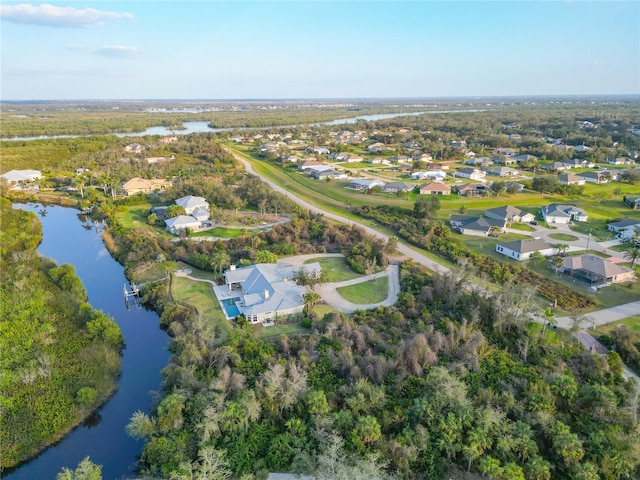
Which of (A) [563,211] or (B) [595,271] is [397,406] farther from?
(A) [563,211]

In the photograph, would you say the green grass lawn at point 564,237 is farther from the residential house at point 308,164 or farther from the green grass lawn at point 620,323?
the residential house at point 308,164

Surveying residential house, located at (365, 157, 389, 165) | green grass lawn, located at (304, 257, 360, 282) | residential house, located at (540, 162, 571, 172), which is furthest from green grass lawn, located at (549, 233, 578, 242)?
residential house, located at (365, 157, 389, 165)

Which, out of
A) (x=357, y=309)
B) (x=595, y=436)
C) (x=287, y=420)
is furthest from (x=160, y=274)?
(x=595, y=436)

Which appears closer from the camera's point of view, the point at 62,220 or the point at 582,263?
the point at 582,263

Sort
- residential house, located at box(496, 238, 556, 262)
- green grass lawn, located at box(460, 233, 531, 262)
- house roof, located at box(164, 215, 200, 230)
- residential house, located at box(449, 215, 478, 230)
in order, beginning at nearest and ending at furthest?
residential house, located at box(496, 238, 556, 262), green grass lawn, located at box(460, 233, 531, 262), house roof, located at box(164, 215, 200, 230), residential house, located at box(449, 215, 478, 230)

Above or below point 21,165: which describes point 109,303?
below

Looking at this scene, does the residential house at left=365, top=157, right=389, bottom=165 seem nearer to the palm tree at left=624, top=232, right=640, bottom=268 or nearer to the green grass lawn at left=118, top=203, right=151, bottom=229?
the green grass lawn at left=118, top=203, right=151, bottom=229

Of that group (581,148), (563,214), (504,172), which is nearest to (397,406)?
(563,214)

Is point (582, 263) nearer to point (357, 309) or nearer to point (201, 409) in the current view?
point (357, 309)
